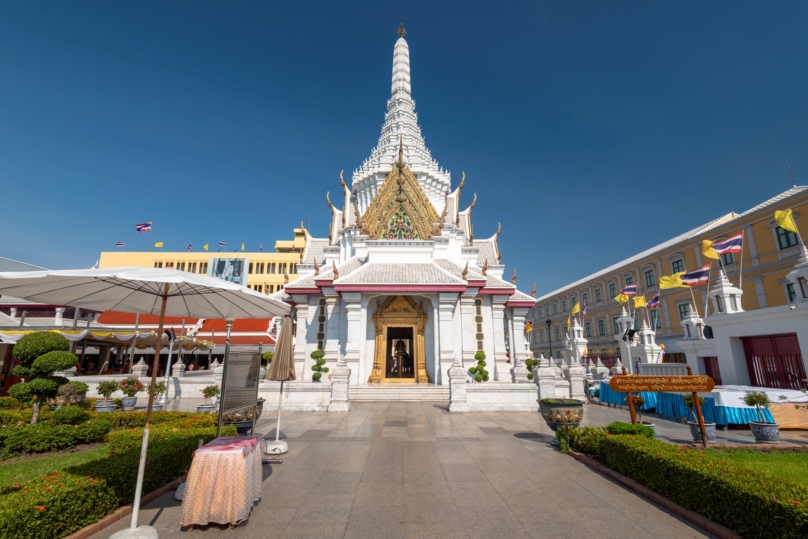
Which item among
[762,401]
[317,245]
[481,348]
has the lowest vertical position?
[762,401]

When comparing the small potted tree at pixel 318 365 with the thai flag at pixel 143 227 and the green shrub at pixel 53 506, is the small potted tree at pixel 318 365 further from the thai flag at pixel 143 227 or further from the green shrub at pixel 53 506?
the thai flag at pixel 143 227

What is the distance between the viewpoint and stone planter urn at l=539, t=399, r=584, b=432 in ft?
27.2

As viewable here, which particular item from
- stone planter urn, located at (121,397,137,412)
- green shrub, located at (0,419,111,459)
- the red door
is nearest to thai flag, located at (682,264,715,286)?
the red door

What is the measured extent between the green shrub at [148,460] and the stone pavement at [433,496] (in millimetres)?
384

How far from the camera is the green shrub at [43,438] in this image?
7.77 metres

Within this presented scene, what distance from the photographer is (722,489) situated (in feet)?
14.5

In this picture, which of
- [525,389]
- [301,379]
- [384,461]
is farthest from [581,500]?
[301,379]

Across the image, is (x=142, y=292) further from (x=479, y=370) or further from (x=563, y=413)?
(x=479, y=370)

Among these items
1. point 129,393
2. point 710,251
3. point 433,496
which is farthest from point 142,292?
point 710,251

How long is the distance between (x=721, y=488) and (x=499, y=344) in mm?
16362

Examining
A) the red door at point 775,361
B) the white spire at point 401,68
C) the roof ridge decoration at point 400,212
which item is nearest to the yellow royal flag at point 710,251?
the red door at point 775,361

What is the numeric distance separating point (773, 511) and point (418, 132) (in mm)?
39238

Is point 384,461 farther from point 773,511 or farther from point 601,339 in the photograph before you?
point 601,339

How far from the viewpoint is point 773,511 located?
3.76 meters
